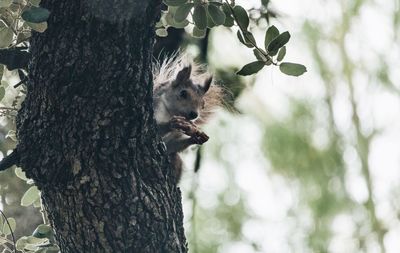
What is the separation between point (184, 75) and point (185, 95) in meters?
0.08

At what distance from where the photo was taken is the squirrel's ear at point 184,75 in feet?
10.4

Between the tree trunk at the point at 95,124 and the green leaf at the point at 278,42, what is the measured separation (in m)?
0.24

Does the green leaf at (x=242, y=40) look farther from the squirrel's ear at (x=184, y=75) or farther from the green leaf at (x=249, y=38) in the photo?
the squirrel's ear at (x=184, y=75)

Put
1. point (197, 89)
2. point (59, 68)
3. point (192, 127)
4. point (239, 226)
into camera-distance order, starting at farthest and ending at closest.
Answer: point (239, 226) < point (197, 89) < point (192, 127) < point (59, 68)

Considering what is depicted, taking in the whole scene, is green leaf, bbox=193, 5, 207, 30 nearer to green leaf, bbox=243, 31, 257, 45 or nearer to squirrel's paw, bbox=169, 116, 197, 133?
green leaf, bbox=243, 31, 257, 45

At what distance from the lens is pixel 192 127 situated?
236 cm

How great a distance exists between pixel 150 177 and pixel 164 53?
1.40 m

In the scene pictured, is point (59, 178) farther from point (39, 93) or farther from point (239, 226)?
point (239, 226)

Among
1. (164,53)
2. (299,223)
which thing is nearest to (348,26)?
(299,223)

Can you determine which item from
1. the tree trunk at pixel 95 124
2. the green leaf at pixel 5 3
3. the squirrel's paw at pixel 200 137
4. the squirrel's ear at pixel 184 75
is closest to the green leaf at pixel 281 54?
the tree trunk at pixel 95 124

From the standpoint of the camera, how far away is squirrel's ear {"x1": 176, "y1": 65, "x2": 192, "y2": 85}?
316 cm

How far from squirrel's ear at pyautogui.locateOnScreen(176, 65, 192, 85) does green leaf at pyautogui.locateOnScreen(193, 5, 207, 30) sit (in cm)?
128

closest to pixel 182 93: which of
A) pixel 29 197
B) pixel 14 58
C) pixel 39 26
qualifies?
pixel 29 197

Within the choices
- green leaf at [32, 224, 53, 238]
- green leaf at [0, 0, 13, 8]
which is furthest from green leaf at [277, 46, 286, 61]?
green leaf at [32, 224, 53, 238]
